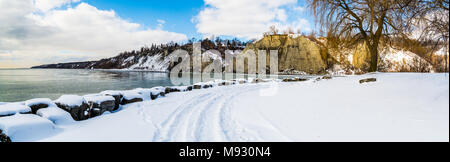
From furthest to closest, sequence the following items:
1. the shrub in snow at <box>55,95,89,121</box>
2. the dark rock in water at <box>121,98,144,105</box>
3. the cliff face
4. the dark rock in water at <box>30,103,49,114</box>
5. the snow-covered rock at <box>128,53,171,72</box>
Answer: the snow-covered rock at <box>128,53,171,72</box>
the cliff face
the dark rock in water at <box>121,98,144,105</box>
the shrub in snow at <box>55,95,89,121</box>
the dark rock in water at <box>30,103,49,114</box>

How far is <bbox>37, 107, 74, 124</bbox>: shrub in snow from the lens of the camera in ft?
13.0

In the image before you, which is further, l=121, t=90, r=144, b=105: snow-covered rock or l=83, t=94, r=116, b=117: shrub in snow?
l=121, t=90, r=144, b=105: snow-covered rock

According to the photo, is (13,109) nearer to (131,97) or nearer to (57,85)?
(131,97)

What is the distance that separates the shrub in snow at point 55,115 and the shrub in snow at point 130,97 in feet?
7.40

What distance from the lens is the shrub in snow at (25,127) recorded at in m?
3.06

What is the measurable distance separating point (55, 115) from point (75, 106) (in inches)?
21.4

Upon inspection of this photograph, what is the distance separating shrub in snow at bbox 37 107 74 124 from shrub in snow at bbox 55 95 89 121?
21 centimetres

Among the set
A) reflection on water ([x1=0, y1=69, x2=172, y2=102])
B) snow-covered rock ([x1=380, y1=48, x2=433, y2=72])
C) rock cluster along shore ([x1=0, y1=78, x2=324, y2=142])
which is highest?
snow-covered rock ([x1=380, y1=48, x2=433, y2=72])

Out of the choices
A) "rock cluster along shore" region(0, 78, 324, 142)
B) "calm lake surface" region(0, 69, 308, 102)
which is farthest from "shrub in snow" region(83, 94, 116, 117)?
"calm lake surface" region(0, 69, 308, 102)

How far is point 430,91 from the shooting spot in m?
3.86

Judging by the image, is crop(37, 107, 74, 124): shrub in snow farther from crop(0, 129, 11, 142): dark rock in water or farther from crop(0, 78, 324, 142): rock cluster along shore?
crop(0, 129, 11, 142): dark rock in water

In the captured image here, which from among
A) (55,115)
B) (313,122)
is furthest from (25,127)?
(313,122)
